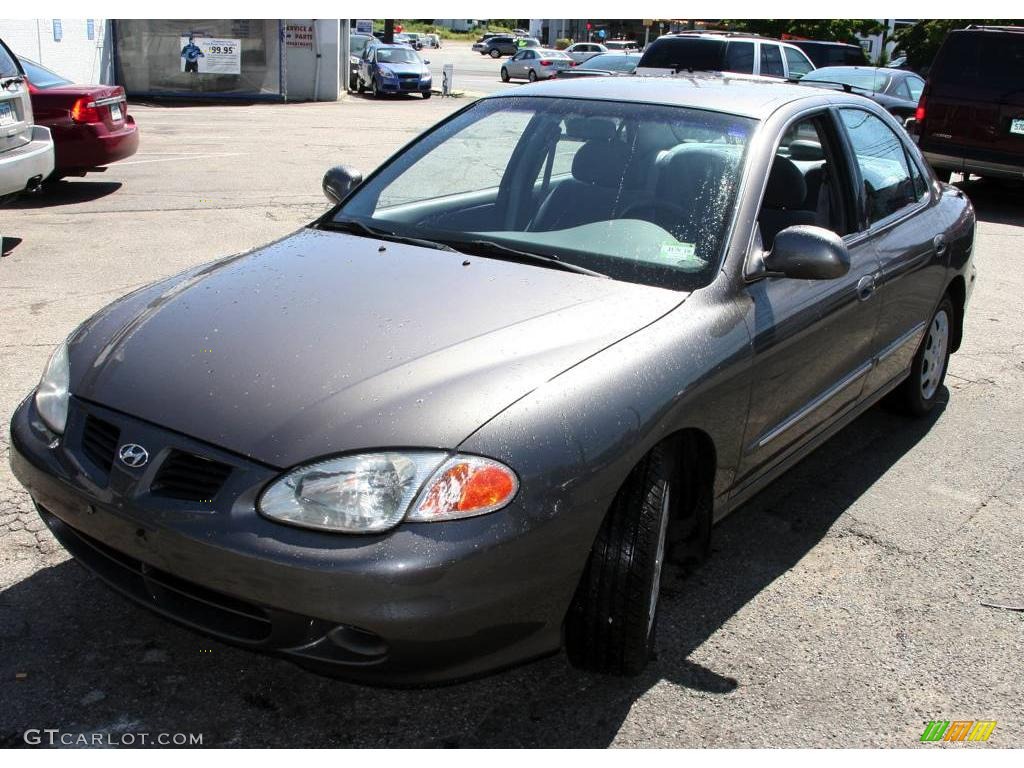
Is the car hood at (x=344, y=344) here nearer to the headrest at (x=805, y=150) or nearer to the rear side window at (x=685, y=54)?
the headrest at (x=805, y=150)

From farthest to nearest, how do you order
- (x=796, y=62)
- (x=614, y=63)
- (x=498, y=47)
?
(x=498, y=47)
(x=614, y=63)
(x=796, y=62)

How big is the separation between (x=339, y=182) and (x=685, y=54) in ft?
42.9

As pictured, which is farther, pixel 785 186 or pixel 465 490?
pixel 785 186

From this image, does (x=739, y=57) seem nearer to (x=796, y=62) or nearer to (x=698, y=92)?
(x=796, y=62)

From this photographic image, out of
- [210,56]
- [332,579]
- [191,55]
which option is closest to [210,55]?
[210,56]

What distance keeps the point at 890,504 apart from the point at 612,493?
2.14m

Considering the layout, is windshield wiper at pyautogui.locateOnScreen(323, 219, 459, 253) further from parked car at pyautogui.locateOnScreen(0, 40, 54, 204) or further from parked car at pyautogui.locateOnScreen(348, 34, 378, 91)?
parked car at pyautogui.locateOnScreen(348, 34, 378, 91)

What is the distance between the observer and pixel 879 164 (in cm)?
462

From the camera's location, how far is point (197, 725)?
2783mm

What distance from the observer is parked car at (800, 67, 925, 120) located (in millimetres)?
15586

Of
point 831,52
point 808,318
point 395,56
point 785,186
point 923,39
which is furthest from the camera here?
point 923,39

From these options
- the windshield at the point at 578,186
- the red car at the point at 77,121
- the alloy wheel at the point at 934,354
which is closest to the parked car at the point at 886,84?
the red car at the point at 77,121
